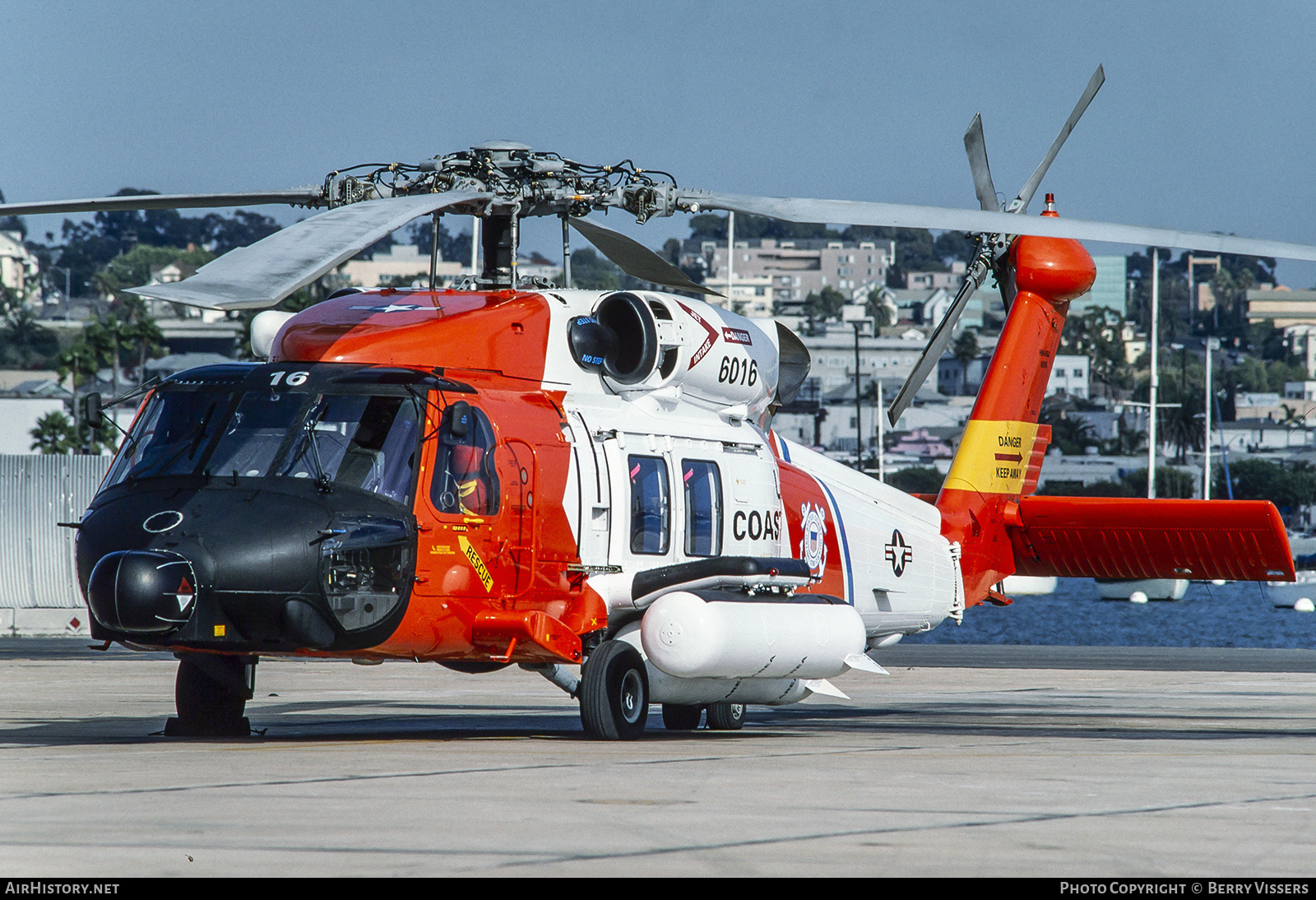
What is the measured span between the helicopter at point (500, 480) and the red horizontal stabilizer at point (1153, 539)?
0.05 meters

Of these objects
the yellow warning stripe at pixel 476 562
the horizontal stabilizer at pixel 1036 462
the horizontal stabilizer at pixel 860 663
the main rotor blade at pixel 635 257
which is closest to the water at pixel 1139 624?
the horizontal stabilizer at pixel 1036 462

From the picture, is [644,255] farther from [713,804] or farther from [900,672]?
[900,672]

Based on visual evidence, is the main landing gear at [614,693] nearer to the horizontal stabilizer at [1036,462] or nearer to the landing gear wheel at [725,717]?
the landing gear wheel at [725,717]

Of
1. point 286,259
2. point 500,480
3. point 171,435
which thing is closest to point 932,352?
point 500,480

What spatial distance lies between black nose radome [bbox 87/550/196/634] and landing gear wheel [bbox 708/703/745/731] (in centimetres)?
535

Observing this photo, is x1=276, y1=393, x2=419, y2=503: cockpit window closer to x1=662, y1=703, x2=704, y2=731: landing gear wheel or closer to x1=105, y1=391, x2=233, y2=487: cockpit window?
x1=105, y1=391, x2=233, y2=487: cockpit window

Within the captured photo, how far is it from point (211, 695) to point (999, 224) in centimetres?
656

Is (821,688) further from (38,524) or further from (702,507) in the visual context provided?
(38,524)

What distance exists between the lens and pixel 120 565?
397 inches

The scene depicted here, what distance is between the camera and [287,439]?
10805 mm

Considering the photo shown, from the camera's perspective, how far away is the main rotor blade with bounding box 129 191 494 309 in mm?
8547
